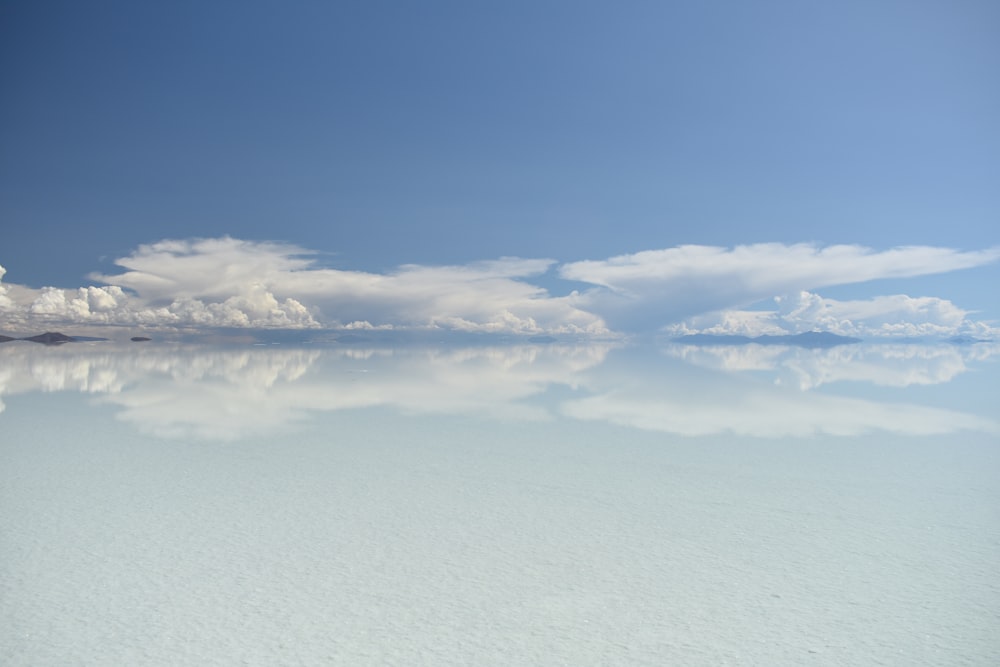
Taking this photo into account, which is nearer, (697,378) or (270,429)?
(270,429)

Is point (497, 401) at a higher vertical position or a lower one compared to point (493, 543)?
higher

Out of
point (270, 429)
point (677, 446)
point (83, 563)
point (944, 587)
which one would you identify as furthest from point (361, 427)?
point (944, 587)

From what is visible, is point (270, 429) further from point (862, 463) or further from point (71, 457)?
point (862, 463)

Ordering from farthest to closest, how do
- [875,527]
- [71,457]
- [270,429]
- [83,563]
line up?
[270,429] → [71,457] → [875,527] → [83,563]

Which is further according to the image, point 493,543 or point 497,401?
point 497,401

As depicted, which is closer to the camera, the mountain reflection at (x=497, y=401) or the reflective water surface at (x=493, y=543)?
the reflective water surface at (x=493, y=543)

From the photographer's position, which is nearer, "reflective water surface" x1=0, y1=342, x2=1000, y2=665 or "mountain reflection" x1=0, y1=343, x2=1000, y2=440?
"reflective water surface" x1=0, y1=342, x2=1000, y2=665

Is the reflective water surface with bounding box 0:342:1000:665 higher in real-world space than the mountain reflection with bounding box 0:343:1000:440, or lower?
lower

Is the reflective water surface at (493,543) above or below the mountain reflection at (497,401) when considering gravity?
below
